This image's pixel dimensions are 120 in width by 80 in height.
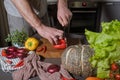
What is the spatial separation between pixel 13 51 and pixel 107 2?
Answer: 1.33 meters

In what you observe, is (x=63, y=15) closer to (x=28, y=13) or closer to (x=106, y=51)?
(x=28, y=13)

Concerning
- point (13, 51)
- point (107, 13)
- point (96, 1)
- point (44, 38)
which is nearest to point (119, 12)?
point (107, 13)

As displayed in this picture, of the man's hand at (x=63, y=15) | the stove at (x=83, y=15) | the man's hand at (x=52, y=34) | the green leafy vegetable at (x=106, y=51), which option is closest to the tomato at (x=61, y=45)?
the man's hand at (x=52, y=34)

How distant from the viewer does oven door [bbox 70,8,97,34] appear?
7.73ft

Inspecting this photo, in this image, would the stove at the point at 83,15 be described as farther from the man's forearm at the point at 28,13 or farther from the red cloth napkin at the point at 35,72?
the red cloth napkin at the point at 35,72

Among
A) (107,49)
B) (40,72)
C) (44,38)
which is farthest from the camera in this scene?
(44,38)

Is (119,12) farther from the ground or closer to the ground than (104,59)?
closer to the ground

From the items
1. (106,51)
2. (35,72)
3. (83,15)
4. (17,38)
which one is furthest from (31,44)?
(83,15)

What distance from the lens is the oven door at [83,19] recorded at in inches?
92.8

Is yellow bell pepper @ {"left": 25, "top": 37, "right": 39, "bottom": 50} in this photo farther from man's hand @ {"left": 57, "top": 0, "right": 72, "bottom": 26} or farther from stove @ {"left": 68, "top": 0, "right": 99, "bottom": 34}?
stove @ {"left": 68, "top": 0, "right": 99, "bottom": 34}

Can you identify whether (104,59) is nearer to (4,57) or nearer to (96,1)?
(4,57)

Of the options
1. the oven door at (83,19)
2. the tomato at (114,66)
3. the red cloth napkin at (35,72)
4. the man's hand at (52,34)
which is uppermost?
the man's hand at (52,34)

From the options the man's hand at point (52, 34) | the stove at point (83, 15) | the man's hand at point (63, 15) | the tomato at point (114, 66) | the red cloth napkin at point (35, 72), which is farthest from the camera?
the stove at point (83, 15)

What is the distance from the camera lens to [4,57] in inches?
49.2
